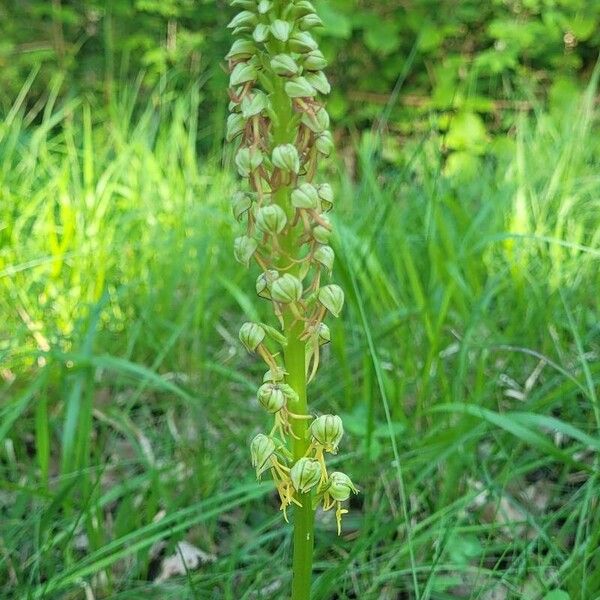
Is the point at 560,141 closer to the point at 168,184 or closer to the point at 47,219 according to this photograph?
the point at 168,184

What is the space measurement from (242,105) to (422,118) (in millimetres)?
5241

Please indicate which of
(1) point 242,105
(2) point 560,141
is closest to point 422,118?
(2) point 560,141

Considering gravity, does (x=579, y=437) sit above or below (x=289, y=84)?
below

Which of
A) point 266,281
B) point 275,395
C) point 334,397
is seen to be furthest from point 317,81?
point 334,397

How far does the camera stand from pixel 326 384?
1.98m

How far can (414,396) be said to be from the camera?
198cm

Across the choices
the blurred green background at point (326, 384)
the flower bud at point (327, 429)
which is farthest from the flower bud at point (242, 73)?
the blurred green background at point (326, 384)

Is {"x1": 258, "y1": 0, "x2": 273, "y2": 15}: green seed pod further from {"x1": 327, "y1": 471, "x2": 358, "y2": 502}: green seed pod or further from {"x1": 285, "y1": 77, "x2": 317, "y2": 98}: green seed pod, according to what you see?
{"x1": 327, "y1": 471, "x2": 358, "y2": 502}: green seed pod

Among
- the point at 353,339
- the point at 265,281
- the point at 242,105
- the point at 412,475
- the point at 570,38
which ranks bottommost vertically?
the point at 412,475

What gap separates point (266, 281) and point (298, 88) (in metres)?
0.22

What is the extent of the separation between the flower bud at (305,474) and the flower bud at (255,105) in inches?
15.6

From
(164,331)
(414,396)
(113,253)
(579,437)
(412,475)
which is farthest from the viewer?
(113,253)

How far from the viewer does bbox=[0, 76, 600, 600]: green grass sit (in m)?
1.41

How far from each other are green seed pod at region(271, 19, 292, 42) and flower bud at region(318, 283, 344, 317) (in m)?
0.28
